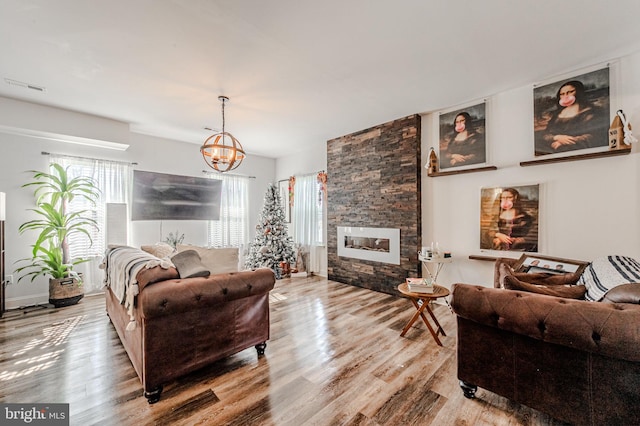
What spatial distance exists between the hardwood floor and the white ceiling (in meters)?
2.88

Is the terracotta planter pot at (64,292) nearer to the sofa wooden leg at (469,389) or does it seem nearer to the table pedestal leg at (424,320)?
the table pedestal leg at (424,320)

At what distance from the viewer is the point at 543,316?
1.48 meters

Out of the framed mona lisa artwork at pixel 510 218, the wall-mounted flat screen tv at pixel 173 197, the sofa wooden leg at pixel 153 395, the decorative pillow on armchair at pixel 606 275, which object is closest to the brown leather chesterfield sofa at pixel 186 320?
the sofa wooden leg at pixel 153 395

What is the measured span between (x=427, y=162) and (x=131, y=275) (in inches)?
155

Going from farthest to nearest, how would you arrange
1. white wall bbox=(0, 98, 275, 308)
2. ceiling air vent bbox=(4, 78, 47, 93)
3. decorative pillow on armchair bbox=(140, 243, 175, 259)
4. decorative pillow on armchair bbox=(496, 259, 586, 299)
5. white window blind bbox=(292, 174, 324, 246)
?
white window blind bbox=(292, 174, 324, 246)
white wall bbox=(0, 98, 275, 308)
decorative pillow on armchair bbox=(140, 243, 175, 259)
ceiling air vent bbox=(4, 78, 47, 93)
decorative pillow on armchair bbox=(496, 259, 586, 299)

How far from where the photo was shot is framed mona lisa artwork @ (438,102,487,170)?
11.6 feet

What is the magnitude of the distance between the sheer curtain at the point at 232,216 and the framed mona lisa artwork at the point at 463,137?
447 centimetres

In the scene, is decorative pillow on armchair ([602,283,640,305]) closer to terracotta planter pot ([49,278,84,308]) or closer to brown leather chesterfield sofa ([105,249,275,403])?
brown leather chesterfield sofa ([105,249,275,403])

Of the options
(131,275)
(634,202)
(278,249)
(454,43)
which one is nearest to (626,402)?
(634,202)

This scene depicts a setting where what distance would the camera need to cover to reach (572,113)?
113 inches

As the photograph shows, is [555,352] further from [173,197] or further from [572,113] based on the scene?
[173,197]

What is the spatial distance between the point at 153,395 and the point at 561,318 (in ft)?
8.61

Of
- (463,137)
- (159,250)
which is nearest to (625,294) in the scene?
(463,137)

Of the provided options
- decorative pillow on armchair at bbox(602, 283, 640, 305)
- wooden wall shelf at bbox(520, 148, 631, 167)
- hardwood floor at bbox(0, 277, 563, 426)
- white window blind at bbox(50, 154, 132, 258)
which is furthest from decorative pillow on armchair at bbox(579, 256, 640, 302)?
white window blind at bbox(50, 154, 132, 258)
